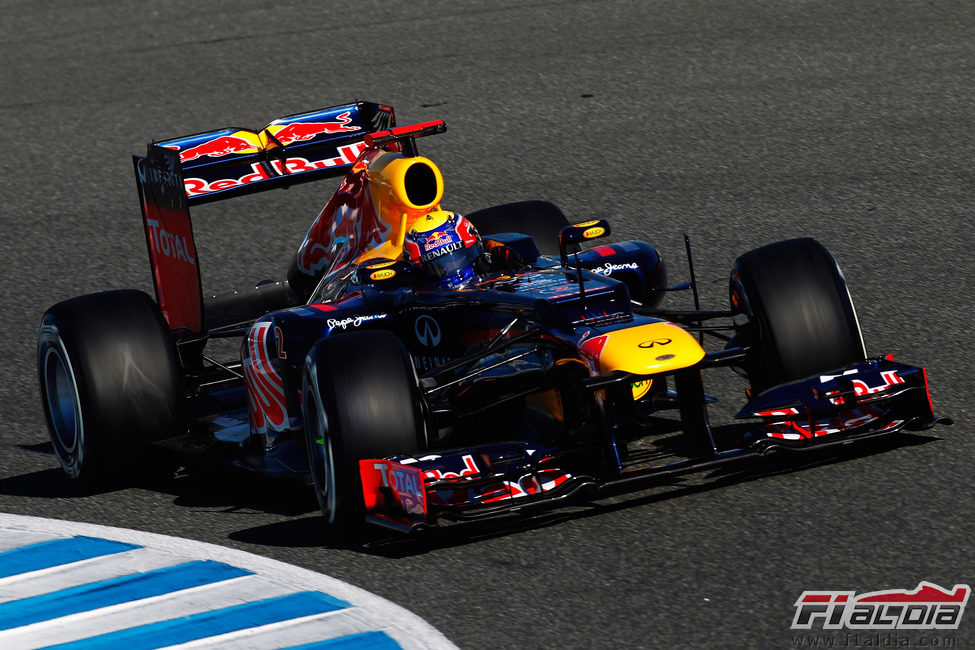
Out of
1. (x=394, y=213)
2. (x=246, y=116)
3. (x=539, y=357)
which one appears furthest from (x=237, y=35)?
(x=539, y=357)

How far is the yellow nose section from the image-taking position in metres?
5.70

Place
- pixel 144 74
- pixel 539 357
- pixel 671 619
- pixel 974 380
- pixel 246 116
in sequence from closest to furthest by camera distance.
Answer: pixel 671 619 < pixel 539 357 < pixel 974 380 < pixel 246 116 < pixel 144 74

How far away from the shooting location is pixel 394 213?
23.0ft

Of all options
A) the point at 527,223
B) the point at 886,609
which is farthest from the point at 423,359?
the point at 886,609

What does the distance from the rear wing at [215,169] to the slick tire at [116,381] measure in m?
0.57

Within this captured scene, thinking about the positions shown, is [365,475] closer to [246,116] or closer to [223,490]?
[223,490]

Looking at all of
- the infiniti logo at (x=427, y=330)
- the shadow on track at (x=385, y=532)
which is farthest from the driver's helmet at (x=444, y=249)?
the shadow on track at (x=385, y=532)

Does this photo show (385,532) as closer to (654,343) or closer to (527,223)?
(654,343)

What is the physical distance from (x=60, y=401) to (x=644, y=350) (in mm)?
2790

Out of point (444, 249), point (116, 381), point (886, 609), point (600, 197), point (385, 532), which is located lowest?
point (886, 609)

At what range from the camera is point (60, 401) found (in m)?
7.02

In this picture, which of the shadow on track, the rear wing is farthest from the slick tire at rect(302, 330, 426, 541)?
the rear wing

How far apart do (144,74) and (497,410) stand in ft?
32.4

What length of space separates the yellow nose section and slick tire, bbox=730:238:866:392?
1.61ft
